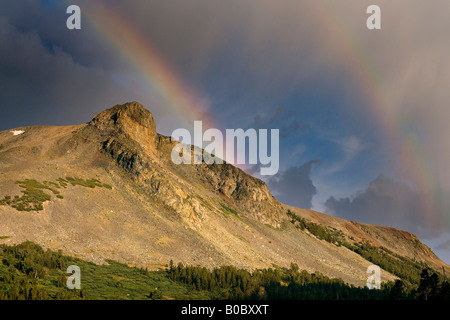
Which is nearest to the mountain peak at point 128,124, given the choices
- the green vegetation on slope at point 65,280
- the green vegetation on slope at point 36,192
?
the green vegetation on slope at point 36,192

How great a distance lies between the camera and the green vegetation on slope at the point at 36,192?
47.5 m

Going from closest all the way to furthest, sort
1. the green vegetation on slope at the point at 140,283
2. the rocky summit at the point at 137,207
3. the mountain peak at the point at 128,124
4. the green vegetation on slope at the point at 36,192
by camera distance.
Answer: the green vegetation on slope at the point at 140,283 < the green vegetation on slope at the point at 36,192 < the rocky summit at the point at 137,207 < the mountain peak at the point at 128,124

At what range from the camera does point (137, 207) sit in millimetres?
65062

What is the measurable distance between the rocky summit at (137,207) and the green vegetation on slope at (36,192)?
0.15 meters

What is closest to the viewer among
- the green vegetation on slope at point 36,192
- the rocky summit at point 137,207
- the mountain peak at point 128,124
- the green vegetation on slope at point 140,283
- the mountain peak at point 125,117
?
the green vegetation on slope at point 140,283

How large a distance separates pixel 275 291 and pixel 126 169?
46.6 meters

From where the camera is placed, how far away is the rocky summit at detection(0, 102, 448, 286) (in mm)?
48438

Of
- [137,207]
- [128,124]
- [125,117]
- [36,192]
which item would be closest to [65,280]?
[36,192]

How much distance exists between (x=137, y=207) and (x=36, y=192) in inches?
742

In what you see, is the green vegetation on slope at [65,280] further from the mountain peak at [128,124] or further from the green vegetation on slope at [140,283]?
the mountain peak at [128,124]

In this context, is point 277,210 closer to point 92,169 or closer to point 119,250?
point 92,169

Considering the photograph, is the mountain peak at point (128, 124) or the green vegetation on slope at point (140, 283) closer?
the green vegetation on slope at point (140, 283)

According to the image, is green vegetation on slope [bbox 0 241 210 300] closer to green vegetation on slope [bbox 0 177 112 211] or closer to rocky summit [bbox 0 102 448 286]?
rocky summit [bbox 0 102 448 286]
